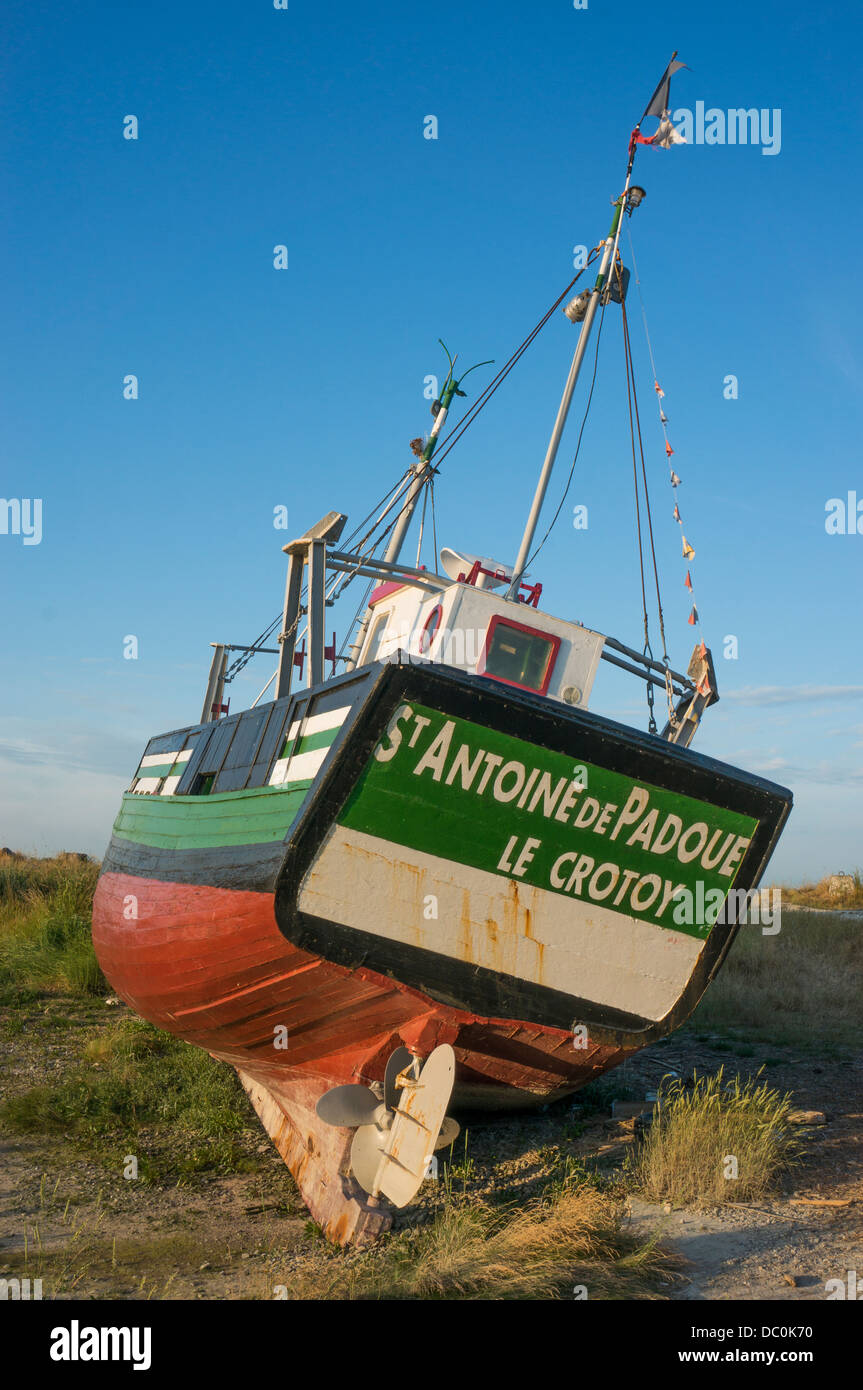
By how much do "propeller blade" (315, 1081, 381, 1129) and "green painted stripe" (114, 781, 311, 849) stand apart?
1.53 m

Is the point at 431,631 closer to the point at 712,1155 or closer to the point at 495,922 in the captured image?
the point at 495,922

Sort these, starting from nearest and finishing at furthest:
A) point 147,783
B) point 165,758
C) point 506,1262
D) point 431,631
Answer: point 506,1262 < point 431,631 < point 165,758 < point 147,783

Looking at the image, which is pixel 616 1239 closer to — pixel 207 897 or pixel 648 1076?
pixel 207 897

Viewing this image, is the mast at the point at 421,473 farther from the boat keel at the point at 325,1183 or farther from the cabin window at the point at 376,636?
the boat keel at the point at 325,1183

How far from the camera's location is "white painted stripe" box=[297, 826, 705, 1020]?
18.9ft

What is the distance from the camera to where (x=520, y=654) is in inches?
317

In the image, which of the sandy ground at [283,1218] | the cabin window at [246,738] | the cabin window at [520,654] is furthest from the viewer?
the cabin window at [520,654]

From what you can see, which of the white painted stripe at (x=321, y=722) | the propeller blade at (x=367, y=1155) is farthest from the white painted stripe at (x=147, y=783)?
the propeller blade at (x=367, y=1155)

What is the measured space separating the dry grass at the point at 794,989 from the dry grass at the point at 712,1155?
14.2 ft

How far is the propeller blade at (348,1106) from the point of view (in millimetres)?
5727

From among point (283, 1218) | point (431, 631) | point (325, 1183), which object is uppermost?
point (431, 631)

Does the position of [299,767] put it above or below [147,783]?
below

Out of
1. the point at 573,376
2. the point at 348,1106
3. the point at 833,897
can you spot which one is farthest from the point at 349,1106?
the point at 833,897

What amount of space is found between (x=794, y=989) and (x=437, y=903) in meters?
9.24
